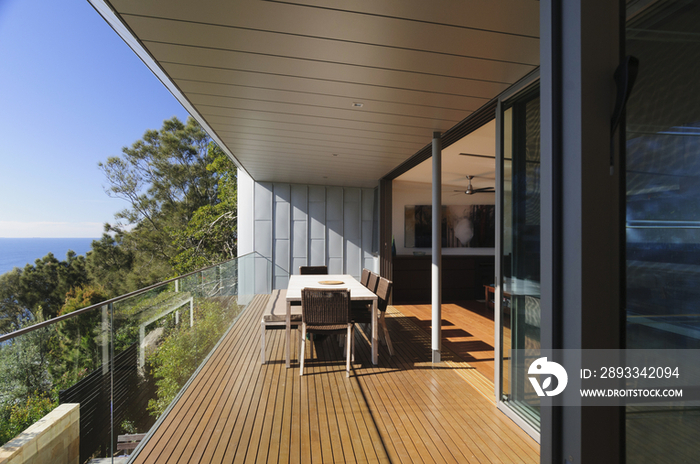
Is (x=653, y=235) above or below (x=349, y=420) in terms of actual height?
above

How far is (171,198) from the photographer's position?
63.6ft

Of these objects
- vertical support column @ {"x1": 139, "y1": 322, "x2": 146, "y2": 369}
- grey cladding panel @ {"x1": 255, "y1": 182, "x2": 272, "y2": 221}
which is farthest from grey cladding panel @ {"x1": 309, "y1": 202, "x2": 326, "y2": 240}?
vertical support column @ {"x1": 139, "y1": 322, "x2": 146, "y2": 369}

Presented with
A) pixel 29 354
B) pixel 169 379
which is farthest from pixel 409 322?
pixel 29 354

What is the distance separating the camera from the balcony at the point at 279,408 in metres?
2.12

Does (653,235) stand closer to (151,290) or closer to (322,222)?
(151,290)

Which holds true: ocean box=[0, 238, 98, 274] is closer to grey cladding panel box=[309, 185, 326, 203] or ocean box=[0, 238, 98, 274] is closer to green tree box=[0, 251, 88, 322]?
green tree box=[0, 251, 88, 322]

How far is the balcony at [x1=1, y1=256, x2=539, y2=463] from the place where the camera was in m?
2.12

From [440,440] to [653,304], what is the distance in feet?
6.45

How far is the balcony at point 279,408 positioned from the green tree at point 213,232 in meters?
12.3

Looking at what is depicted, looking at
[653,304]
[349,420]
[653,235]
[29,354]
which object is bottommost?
[349,420]

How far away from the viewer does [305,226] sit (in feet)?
28.2

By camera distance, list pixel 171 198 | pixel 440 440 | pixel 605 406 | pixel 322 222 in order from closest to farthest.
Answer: pixel 605 406 < pixel 440 440 < pixel 322 222 < pixel 171 198

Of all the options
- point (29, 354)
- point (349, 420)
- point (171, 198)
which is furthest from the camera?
point (171, 198)

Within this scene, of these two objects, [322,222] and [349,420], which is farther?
[322,222]
